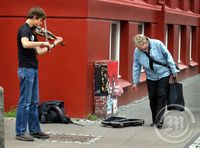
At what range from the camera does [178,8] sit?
67.9 feet

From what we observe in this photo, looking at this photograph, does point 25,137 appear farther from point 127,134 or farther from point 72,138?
point 127,134

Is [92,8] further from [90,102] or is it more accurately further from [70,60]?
[90,102]

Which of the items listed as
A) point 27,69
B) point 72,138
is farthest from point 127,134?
point 27,69

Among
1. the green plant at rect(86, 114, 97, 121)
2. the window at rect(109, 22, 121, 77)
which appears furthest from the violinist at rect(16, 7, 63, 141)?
the window at rect(109, 22, 121, 77)

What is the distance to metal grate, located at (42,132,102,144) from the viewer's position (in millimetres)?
8405

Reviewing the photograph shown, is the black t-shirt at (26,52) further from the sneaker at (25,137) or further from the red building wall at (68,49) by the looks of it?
the red building wall at (68,49)

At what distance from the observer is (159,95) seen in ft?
31.9

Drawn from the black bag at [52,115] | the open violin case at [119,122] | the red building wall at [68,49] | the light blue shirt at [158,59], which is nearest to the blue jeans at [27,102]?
the black bag at [52,115]

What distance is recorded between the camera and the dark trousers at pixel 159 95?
971 cm

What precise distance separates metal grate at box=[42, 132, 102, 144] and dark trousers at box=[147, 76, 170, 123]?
1.48 meters

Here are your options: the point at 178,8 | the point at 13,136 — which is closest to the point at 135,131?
the point at 13,136

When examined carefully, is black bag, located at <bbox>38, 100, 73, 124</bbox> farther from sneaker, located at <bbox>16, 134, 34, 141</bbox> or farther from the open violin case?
sneaker, located at <bbox>16, 134, 34, 141</bbox>

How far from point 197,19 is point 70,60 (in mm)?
14034

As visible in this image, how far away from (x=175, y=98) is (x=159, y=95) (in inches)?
11.9
